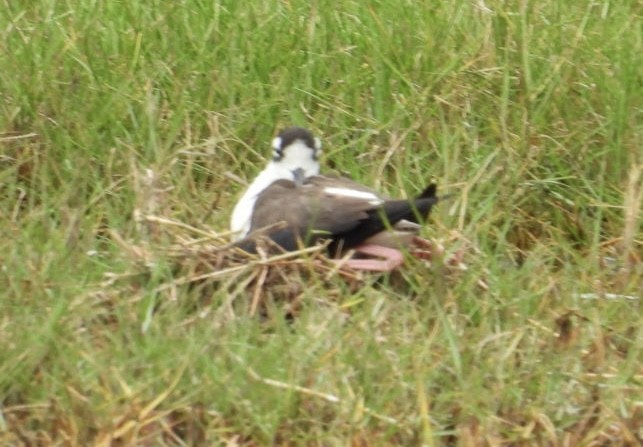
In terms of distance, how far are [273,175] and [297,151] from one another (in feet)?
0.33

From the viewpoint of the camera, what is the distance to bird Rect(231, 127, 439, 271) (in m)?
5.01

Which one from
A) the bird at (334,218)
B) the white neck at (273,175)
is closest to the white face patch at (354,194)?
the bird at (334,218)

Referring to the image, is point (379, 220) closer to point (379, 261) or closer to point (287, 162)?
point (379, 261)

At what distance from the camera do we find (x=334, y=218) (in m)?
5.03

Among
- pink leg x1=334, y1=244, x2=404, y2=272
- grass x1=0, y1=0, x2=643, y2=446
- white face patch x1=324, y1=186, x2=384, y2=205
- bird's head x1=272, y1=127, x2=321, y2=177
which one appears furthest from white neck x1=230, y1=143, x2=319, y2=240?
pink leg x1=334, y1=244, x2=404, y2=272

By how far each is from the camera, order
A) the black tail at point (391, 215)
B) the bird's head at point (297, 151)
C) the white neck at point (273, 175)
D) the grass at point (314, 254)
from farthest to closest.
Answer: the bird's head at point (297, 151)
the white neck at point (273, 175)
the black tail at point (391, 215)
the grass at point (314, 254)

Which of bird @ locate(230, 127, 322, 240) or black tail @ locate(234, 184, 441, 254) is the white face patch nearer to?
black tail @ locate(234, 184, 441, 254)

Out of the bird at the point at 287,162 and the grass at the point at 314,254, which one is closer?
the grass at the point at 314,254

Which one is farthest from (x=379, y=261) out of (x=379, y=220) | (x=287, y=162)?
(x=287, y=162)

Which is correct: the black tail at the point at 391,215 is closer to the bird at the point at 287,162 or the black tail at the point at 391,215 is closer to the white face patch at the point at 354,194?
the white face patch at the point at 354,194

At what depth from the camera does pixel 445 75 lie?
598cm

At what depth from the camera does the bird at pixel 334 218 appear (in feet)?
16.4

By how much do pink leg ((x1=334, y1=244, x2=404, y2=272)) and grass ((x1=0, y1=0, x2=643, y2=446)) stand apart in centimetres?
4

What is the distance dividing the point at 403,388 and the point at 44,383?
869 millimetres
